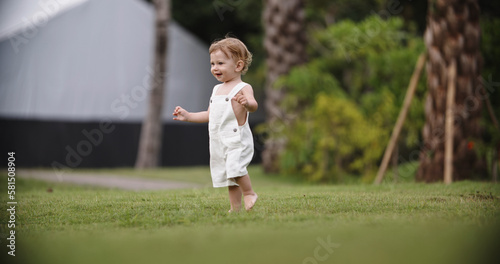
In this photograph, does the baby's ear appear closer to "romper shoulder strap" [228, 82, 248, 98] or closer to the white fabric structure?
"romper shoulder strap" [228, 82, 248, 98]

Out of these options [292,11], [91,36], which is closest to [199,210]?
[292,11]

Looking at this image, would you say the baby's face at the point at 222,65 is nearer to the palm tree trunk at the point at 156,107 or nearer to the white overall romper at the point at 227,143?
the white overall romper at the point at 227,143

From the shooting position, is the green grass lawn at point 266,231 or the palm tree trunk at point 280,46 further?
the palm tree trunk at point 280,46

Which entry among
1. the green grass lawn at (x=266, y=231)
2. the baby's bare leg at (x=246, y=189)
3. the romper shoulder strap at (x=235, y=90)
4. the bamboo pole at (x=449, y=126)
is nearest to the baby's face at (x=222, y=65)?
the romper shoulder strap at (x=235, y=90)

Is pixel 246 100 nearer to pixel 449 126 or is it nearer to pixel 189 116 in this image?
pixel 189 116

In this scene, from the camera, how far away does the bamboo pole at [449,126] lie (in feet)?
25.3

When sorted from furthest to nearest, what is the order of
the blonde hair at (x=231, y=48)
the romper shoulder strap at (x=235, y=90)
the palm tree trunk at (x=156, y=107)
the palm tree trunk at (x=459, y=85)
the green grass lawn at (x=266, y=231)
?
the palm tree trunk at (x=156, y=107)
the palm tree trunk at (x=459, y=85)
the blonde hair at (x=231, y=48)
the romper shoulder strap at (x=235, y=90)
the green grass lawn at (x=266, y=231)

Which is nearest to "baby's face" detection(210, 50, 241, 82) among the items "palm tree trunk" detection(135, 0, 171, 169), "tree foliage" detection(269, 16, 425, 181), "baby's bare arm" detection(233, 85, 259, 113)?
"baby's bare arm" detection(233, 85, 259, 113)

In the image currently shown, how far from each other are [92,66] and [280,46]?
7442mm

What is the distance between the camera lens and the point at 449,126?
26.1 feet

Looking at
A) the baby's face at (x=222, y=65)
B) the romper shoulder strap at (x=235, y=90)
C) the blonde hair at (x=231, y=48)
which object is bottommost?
the romper shoulder strap at (x=235, y=90)

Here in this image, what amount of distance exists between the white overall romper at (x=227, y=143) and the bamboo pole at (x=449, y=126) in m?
4.30

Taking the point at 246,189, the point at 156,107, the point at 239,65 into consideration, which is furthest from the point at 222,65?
the point at 156,107

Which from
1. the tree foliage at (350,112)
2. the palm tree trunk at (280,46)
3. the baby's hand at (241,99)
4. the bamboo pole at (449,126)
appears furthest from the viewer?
the palm tree trunk at (280,46)
